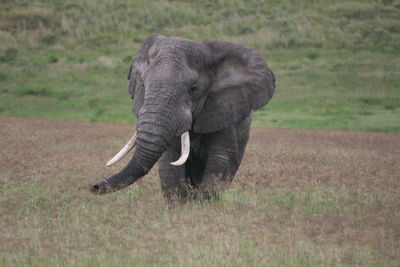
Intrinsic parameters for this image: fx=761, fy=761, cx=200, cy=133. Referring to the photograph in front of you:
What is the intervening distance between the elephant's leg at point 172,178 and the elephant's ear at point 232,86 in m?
0.49

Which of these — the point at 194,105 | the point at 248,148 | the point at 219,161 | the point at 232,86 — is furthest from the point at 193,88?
the point at 248,148

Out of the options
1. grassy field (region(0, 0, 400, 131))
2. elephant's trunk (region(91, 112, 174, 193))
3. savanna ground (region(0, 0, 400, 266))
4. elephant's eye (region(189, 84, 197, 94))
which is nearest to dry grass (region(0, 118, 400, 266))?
savanna ground (region(0, 0, 400, 266))

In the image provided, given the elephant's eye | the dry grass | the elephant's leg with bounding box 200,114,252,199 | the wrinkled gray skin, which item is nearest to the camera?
the dry grass

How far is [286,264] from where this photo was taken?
19.8 ft

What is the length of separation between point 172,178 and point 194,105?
0.97m

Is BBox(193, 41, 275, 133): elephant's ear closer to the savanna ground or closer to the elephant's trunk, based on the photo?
the savanna ground

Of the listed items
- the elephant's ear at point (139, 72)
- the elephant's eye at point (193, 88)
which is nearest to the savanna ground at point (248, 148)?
the elephant's ear at point (139, 72)

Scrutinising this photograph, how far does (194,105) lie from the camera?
30.2 ft

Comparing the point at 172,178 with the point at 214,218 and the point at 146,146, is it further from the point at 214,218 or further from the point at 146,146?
the point at 214,218

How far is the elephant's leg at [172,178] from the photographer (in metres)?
9.42

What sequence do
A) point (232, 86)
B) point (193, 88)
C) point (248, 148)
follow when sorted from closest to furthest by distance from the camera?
point (193, 88), point (232, 86), point (248, 148)

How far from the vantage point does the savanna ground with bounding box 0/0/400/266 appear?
6.68 meters

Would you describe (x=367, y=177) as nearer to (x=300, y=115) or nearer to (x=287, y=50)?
(x=300, y=115)

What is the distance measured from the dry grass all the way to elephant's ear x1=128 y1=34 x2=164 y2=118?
1219mm
